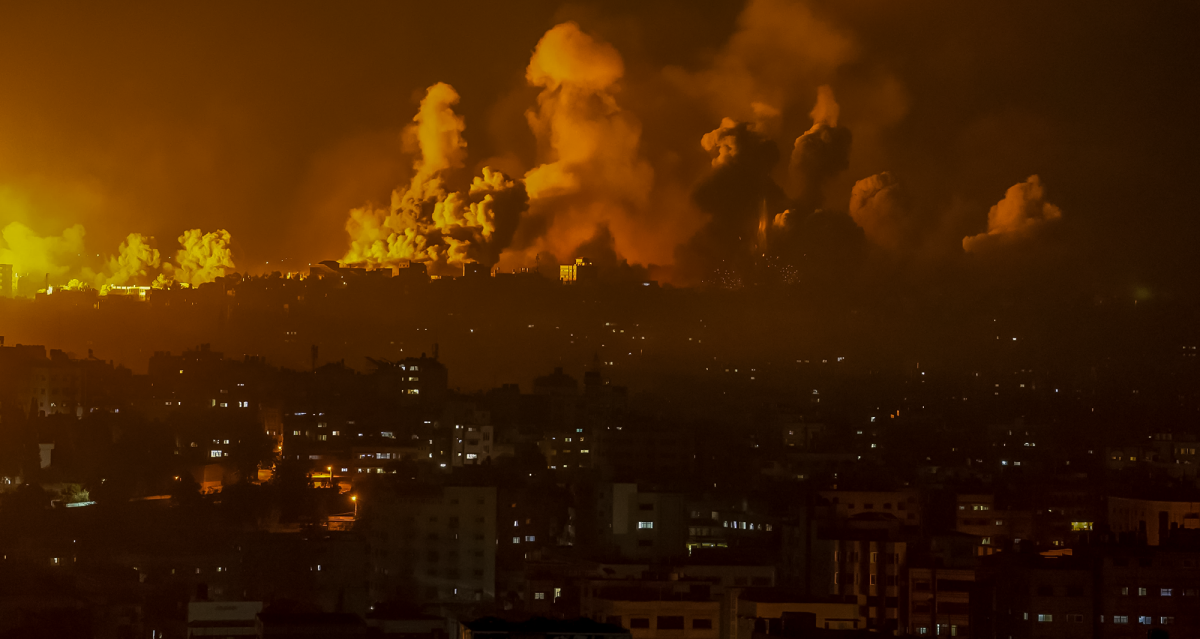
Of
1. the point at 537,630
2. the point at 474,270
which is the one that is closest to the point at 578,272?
the point at 474,270

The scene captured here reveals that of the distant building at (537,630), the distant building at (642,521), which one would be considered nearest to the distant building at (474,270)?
the distant building at (642,521)

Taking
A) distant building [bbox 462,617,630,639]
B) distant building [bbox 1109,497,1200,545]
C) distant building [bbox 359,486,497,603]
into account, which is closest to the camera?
distant building [bbox 462,617,630,639]

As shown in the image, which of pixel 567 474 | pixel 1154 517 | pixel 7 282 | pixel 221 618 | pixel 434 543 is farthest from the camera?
pixel 7 282

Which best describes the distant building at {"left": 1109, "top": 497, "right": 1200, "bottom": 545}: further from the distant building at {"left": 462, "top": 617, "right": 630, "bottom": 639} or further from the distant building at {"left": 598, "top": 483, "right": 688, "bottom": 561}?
the distant building at {"left": 462, "top": 617, "right": 630, "bottom": 639}

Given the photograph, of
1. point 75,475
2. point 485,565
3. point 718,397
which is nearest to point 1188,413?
point 718,397

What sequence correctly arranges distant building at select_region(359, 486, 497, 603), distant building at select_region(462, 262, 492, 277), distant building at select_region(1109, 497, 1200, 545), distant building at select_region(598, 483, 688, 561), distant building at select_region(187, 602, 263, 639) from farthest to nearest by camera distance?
distant building at select_region(462, 262, 492, 277)
distant building at select_region(598, 483, 688, 561)
distant building at select_region(359, 486, 497, 603)
distant building at select_region(1109, 497, 1200, 545)
distant building at select_region(187, 602, 263, 639)

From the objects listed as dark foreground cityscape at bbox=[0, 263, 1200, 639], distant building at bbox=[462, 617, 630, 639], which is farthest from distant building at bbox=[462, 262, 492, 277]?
distant building at bbox=[462, 617, 630, 639]

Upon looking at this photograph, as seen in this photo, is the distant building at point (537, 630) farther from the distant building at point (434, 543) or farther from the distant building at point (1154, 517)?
the distant building at point (1154, 517)

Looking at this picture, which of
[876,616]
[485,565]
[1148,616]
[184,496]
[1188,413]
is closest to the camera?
[1148,616]

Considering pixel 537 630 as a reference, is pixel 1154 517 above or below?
above

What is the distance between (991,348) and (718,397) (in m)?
6.57

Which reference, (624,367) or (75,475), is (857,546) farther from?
(624,367)

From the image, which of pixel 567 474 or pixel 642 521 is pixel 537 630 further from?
pixel 567 474

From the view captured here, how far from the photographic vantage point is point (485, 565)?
2938 cm
